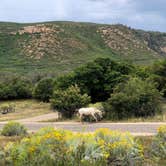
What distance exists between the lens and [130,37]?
145 m

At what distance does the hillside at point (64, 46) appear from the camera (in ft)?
362

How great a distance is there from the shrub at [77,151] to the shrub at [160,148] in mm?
972

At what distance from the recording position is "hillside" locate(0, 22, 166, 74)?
11019 cm

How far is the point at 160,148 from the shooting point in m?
12.1

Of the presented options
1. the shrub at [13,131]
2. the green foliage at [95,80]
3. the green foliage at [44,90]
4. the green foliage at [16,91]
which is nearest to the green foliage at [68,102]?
the green foliage at [95,80]

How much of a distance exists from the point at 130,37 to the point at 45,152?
453ft

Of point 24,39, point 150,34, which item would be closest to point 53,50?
point 24,39

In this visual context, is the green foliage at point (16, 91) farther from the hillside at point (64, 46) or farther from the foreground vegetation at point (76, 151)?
the foreground vegetation at point (76, 151)

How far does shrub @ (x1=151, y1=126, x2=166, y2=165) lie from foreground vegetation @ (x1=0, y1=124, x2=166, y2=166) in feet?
0.30

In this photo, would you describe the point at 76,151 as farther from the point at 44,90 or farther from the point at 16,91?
the point at 16,91

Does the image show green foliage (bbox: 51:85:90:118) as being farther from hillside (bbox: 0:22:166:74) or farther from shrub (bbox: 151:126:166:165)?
hillside (bbox: 0:22:166:74)

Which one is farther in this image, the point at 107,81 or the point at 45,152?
the point at 107,81

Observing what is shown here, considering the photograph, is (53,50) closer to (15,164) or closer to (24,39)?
(24,39)

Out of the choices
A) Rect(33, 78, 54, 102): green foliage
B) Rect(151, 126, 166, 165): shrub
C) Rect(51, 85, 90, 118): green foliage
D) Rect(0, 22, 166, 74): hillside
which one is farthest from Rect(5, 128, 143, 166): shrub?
Rect(0, 22, 166, 74): hillside
